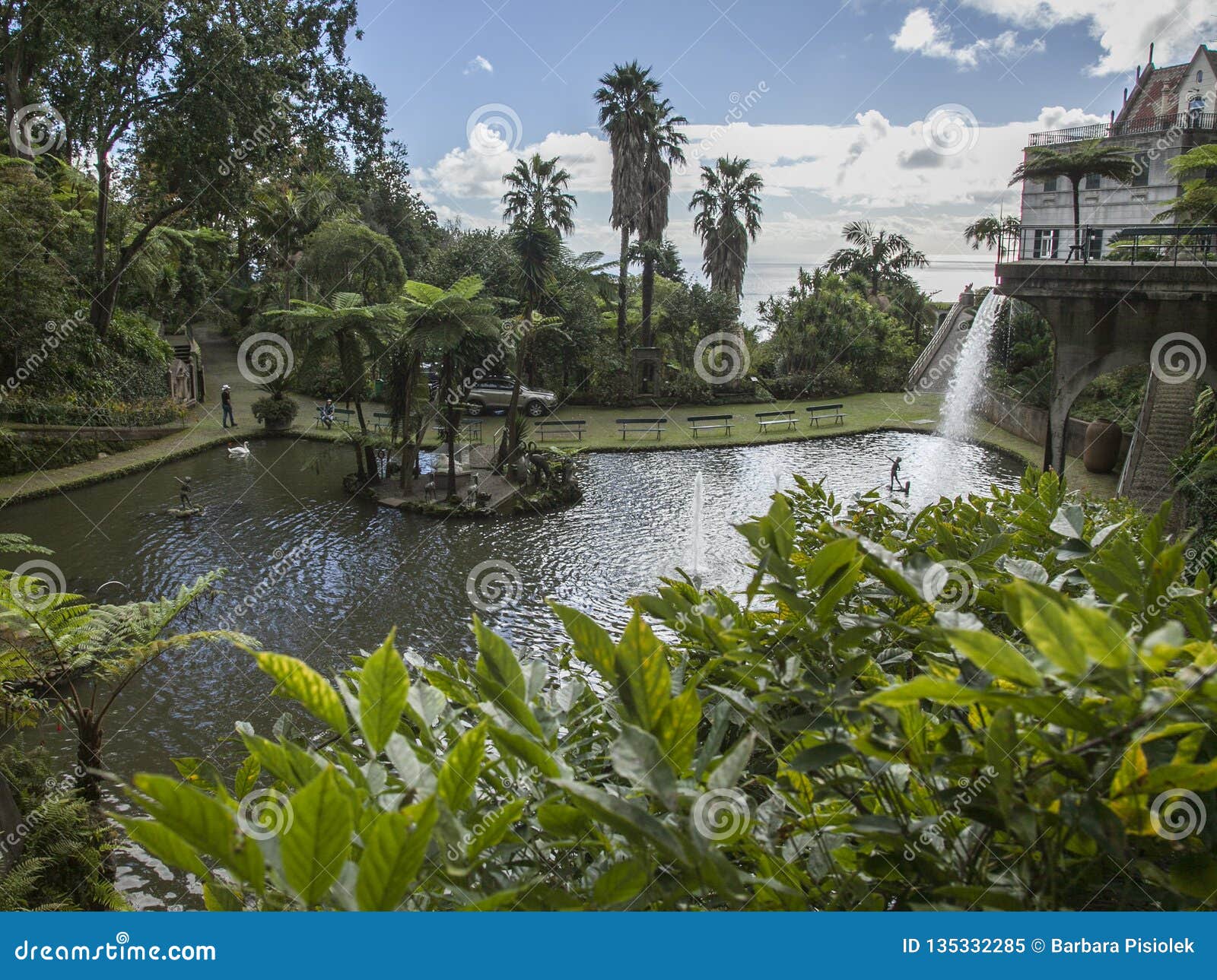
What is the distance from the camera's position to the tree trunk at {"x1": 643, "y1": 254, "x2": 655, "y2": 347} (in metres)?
28.0

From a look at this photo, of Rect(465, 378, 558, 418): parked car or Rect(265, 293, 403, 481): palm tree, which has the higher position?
Rect(265, 293, 403, 481): palm tree

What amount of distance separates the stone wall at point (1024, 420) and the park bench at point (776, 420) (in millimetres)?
5814

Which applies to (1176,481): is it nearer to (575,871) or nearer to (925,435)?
(925,435)

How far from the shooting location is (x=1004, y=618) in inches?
73.8

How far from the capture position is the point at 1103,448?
1825 cm

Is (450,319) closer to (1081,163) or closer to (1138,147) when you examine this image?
(1081,163)

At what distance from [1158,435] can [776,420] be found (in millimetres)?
10917

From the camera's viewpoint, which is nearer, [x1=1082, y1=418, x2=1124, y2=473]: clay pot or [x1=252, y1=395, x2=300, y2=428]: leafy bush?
[x1=1082, y1=418, x2=1124, y2=473]: clay pot

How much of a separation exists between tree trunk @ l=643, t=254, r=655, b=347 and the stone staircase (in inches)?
632

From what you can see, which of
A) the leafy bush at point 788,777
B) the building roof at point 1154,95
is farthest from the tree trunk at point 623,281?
the leafy bush at point 788,777

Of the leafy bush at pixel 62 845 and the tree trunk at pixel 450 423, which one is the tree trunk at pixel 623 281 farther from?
the leafy bush at pixel 62 845

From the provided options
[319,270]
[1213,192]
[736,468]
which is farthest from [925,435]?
[319,270]

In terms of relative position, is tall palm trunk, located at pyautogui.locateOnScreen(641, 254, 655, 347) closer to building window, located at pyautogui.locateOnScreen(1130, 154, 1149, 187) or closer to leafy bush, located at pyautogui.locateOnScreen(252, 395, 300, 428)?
leafy bush, located at pyautogui.locateOnScreen(252, 395, 300, 428)

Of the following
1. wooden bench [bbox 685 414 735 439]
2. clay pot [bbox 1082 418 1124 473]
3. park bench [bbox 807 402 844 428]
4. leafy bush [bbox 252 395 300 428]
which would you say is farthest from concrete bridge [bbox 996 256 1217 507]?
leafy bush [bbox 252 395 300 428]
